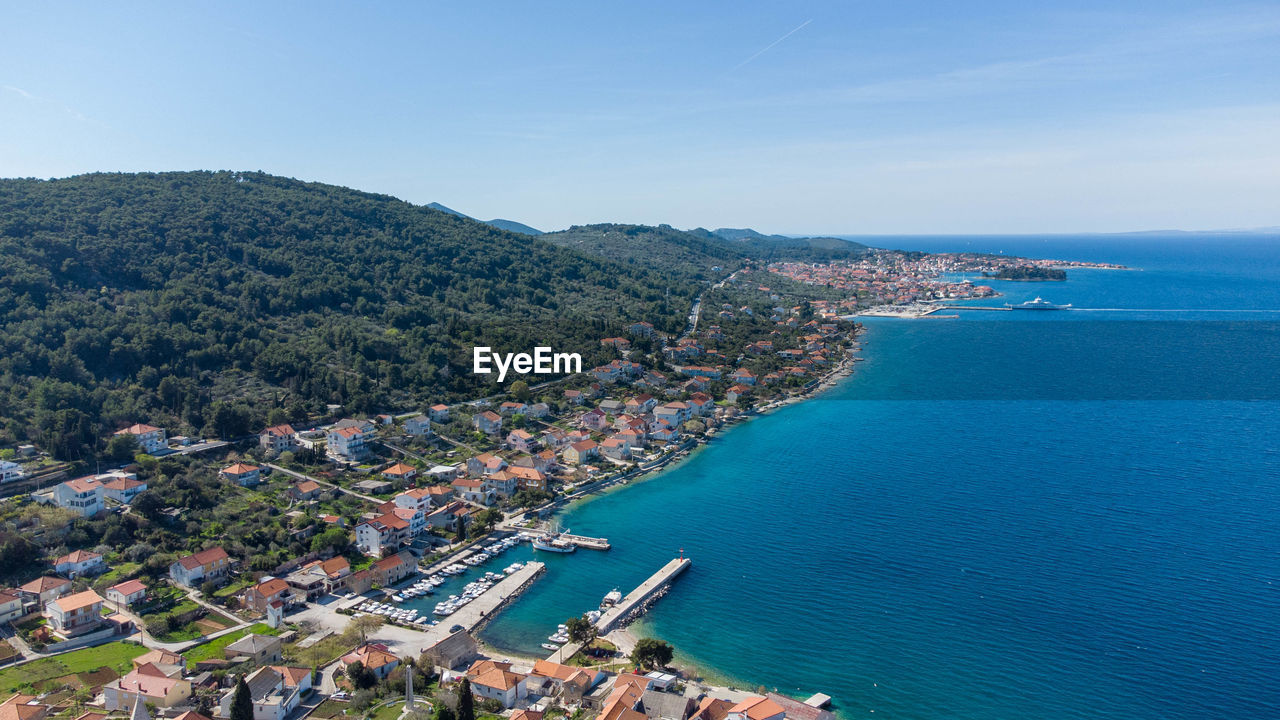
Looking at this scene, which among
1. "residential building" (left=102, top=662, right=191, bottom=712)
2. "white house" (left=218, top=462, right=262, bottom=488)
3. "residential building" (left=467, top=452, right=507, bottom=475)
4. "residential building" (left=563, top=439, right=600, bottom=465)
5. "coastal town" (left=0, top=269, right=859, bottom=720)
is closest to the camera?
"residential building" (left=102, top=662, right=191, bottom=712)

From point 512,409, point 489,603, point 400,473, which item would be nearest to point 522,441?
point 512,409

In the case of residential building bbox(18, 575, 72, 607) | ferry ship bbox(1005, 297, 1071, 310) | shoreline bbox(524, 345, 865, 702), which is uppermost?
ferry ship bbox(1005, 297, 1071, 310)

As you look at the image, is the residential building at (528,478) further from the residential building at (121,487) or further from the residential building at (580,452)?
the residential building at (121,487)

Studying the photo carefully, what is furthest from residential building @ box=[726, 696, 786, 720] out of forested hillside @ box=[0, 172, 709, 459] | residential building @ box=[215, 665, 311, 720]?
forested hillside @ box=[0, 172, 709, 459]

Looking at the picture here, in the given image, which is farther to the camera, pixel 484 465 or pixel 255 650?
pixel 484 465

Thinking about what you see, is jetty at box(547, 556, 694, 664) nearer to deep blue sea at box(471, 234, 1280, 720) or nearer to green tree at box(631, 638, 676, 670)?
deep blue sea at box(471, 234, 1280, 720)

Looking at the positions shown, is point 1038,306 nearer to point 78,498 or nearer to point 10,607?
point 78,498
